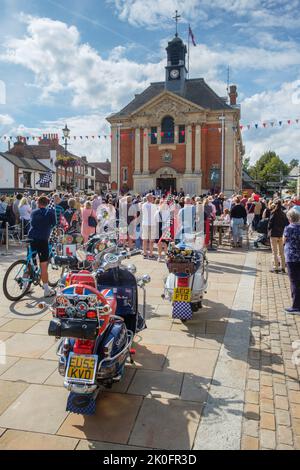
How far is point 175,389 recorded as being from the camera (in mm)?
3705

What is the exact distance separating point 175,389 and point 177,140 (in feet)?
118

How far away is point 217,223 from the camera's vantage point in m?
13.4

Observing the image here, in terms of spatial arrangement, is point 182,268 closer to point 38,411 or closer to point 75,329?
point 75,329

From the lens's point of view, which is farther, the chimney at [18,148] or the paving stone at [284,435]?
the chimney at [18,148]

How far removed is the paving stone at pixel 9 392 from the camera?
3.43m

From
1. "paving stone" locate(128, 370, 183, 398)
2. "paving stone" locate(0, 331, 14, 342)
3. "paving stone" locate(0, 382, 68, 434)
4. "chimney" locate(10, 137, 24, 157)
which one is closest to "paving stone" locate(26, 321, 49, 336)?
"paving stone" locate(0, 331, 14, 342)

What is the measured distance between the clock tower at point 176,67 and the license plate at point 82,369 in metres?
40.6

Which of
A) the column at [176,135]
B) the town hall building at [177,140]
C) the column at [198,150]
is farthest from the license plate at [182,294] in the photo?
the column at [176,135]

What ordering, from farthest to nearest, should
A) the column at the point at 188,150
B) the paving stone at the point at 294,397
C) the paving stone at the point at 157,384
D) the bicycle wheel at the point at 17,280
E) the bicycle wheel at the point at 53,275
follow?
the column at the point at 188,150, the bicycle wheel at the point at 53,275, the bicycle wheel at the point at 17,280, the paving stone at the point at 157,384, the paving stone at the point at 294,397

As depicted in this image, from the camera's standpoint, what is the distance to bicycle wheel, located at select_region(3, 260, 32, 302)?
6531mm

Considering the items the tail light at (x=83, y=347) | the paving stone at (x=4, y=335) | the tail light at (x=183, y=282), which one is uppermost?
the tail light at (x=183, y=282)

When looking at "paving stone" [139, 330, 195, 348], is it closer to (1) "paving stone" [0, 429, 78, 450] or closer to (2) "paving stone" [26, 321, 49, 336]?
(2) "paving stone" [26, 321, 49, 336]

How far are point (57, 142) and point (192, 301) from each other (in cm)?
5297

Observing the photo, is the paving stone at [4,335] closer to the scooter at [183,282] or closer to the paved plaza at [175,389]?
the paved plaza at [175,389]
